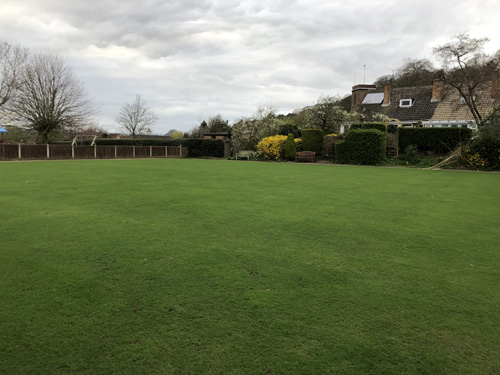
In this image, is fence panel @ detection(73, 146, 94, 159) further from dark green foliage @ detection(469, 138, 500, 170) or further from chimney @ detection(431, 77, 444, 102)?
chimney @ detection(431, 77, 444, 102)

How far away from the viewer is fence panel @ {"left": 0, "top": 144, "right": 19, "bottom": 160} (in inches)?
939

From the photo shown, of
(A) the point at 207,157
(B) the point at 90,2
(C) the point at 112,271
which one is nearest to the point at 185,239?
(C) the point at 112,271

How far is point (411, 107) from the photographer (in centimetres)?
3419

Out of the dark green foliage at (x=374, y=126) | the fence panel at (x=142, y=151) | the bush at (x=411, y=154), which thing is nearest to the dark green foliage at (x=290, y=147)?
the dark green foliage at (x=374, y=126)

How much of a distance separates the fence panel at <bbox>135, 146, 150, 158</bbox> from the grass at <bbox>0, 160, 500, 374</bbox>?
2667 cm

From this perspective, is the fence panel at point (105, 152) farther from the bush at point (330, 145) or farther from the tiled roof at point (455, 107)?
the tiled roof at point (455, 107)

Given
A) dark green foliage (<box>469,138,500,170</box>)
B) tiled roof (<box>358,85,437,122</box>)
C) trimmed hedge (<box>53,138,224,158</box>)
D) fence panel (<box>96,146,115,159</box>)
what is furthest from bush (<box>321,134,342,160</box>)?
fence panel (<box>96,146,115,159</box>)

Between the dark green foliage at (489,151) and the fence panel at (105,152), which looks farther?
the fence panel at (105,152)

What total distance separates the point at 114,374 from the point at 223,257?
195cm

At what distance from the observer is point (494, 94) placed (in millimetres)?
28094

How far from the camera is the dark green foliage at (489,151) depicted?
1759cm

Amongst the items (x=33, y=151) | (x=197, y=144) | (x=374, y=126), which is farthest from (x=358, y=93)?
(x=33, y=151)

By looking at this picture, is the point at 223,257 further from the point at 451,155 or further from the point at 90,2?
the point at 451,155

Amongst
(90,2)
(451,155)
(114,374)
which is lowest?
(114,374)
